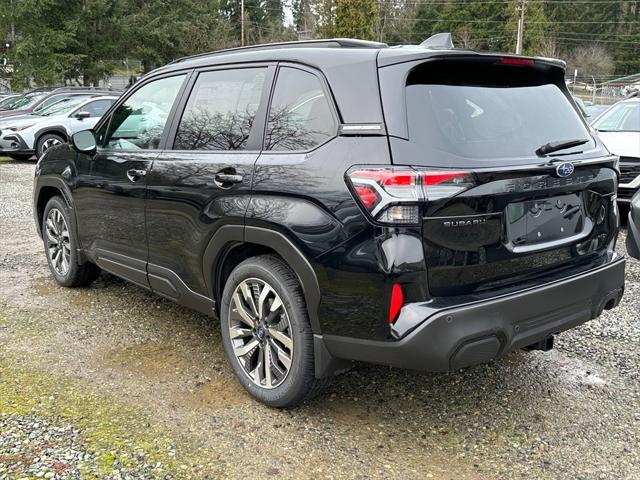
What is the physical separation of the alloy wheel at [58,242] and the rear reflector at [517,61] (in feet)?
11.6

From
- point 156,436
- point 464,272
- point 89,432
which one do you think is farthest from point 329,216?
point 89,432

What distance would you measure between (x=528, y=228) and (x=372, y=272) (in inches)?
31.1

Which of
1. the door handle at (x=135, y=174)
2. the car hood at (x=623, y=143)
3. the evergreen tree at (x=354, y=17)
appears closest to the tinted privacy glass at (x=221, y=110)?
the door handle at (x=135, y=174)

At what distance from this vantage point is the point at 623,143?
25.4ft

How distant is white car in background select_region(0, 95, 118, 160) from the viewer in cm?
1365

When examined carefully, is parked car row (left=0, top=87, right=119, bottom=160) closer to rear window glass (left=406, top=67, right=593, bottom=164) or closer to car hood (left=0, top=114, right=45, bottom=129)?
car hood (left=0, top=114, right=45, bottom=129)

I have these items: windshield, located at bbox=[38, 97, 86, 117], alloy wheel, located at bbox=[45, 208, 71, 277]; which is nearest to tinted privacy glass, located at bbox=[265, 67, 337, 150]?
alloy wheel, located at bbox=[45, 208, 71, 277]

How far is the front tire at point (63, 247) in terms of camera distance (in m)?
4.82

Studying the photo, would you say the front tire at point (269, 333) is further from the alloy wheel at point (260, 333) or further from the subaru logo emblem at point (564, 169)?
the subaru logo emblem at point (564, 169)

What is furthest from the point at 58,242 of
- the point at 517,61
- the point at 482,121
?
the point at 517,61

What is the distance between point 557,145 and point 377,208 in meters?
1.09

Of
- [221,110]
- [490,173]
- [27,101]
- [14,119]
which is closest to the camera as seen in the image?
[490,173]

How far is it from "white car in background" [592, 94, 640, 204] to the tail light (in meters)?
4.65

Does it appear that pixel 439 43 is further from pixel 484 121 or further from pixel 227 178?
pixel 227 178
